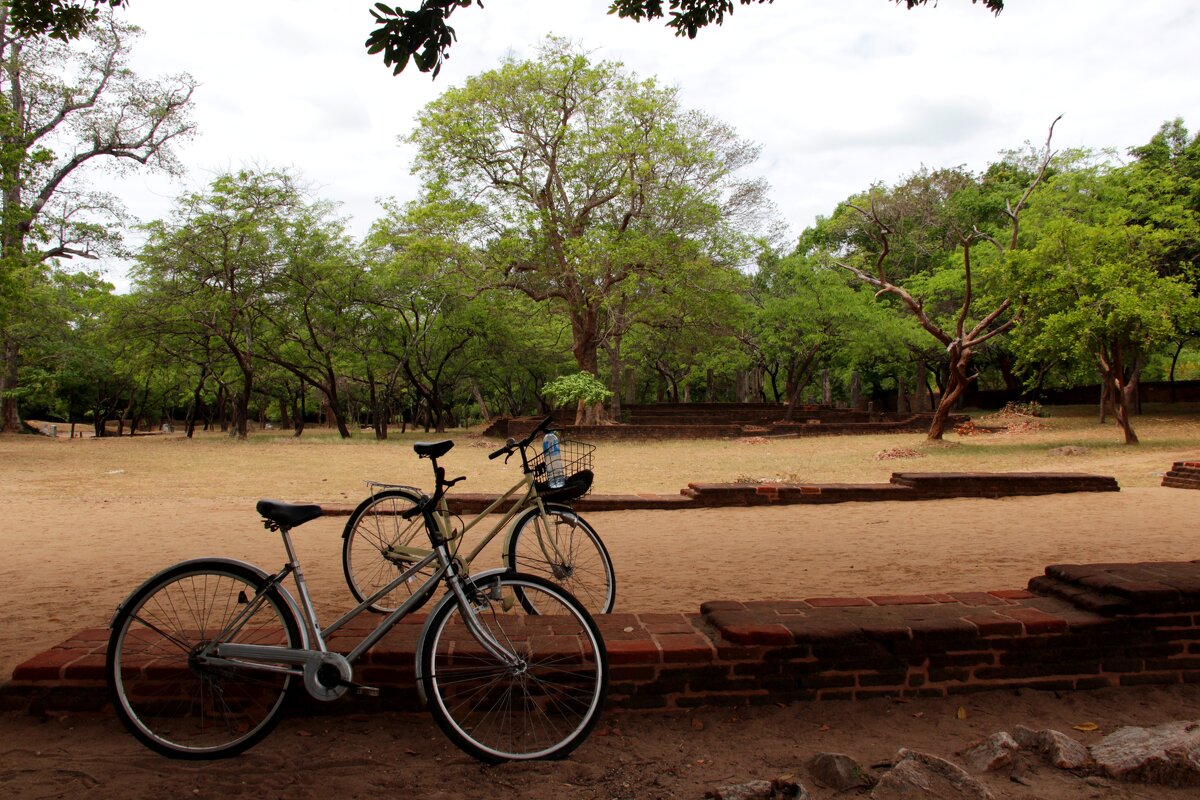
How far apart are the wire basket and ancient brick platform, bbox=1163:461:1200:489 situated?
32.0ft

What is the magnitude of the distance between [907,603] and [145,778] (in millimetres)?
2823

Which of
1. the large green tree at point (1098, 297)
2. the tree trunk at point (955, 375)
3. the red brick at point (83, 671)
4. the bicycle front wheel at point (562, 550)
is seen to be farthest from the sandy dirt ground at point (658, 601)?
the tree trunk at point (955, 375)

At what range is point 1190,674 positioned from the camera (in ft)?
9.92

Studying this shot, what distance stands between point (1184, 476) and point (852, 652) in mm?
9835

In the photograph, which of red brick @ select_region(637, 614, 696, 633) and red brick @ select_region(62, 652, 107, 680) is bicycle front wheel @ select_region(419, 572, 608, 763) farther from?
red brick @ select_region(62, 652, 107, 680)

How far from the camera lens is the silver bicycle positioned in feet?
7.79

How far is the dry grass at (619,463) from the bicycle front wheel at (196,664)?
6960 mm

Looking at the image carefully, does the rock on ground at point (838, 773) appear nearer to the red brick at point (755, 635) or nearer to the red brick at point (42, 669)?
the red brick at point (755, 635)

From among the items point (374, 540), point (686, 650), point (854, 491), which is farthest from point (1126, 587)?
point (854, 491)

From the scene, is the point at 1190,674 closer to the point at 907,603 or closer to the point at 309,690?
the point at 907,603

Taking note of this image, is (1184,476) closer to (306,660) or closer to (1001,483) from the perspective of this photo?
(1001,483)

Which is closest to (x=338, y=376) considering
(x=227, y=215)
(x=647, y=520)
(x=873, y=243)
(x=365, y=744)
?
(x=227, y=215)

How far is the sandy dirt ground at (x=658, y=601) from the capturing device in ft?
7.41

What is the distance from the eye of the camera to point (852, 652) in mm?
2820
